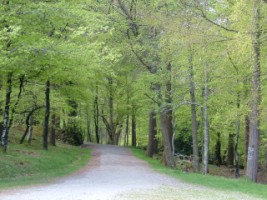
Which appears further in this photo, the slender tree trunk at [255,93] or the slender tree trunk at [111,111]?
the slender tree trunk at [111,111]

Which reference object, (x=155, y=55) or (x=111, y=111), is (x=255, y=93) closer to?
(x=155, y=55)

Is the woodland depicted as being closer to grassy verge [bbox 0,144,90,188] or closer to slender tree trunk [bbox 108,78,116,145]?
grassy verge [bbox 0,144,90,188]

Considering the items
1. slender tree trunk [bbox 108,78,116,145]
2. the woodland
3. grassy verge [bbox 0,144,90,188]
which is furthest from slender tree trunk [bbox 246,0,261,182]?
slender tree trunk [bbox 108,78,116,145]

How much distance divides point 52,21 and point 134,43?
19.3 ft

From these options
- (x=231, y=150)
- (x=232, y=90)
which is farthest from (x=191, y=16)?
(x=231, y=150)

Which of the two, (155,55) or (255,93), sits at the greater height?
(155,55)

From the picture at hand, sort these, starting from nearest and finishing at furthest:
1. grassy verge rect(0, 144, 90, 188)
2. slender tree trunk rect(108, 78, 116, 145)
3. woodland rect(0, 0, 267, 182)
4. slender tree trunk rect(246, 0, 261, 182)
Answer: slender tree trunk rect(246, 0, 261, 182) < woodland rect(0, 0, 267, 182) < grassy verge rect(0, 144, 90, 188) < slender tree trunk rect(108, 78, 116, 145)

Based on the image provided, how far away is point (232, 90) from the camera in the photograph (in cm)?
1828

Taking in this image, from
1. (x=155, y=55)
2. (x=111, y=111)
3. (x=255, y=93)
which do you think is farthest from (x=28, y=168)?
(x=111, y=111)

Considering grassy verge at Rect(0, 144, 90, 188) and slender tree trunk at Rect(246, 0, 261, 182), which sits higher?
slender tree trunk at Rect(246, 0, 261, 182)

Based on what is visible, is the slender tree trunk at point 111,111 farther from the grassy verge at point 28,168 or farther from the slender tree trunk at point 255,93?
the slender tree trunk at point 255,93

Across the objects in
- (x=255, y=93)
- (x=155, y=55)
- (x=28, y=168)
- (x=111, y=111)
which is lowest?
(x=28, y=168)

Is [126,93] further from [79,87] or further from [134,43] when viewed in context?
[134,43]

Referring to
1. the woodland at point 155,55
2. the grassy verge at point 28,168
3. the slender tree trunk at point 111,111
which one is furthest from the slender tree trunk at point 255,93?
the slender tree trunk at point 111,111
